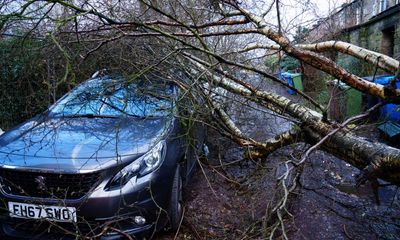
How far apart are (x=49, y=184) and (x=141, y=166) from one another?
76 cm

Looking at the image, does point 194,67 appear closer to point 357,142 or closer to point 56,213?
point 357,142

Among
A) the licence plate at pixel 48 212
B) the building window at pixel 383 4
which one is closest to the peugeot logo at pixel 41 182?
the licence plate at pixel 48 212

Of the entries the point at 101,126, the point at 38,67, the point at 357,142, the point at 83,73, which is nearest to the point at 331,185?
A: the point at 357,142

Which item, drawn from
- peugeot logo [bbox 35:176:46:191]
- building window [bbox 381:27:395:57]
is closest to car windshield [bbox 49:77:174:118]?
peugeot logo [bbox 35:176:46:191]

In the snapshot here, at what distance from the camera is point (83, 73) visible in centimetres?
505

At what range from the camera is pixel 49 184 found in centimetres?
287

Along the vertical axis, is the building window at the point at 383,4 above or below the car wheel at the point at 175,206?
above

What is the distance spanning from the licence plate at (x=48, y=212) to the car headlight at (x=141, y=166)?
0.35 metres

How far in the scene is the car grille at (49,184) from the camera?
2815mm

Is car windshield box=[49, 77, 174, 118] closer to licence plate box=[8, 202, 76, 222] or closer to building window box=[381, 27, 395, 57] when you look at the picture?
licence plate box=[8, 202, 76, 222]

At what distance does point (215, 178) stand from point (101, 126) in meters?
1.74

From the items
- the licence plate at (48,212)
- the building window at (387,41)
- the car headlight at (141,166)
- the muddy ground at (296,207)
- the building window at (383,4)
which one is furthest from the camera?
the building window at (383,4)

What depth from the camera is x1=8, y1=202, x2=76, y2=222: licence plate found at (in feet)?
8.98

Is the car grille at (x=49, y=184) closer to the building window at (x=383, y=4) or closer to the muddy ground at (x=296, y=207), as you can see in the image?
the muddy ground at (x=296, y=207)
